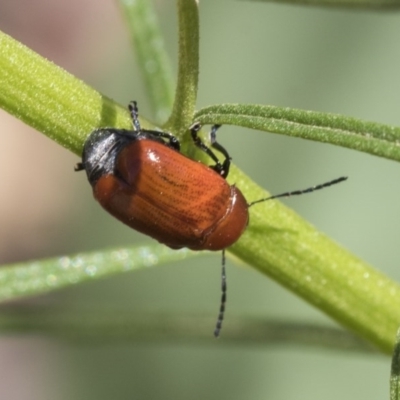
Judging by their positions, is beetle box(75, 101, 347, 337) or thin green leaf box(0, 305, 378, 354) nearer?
beetle box(75, 101, 347, 337)

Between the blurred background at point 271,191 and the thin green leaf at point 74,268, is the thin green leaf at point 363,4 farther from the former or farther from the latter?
the blurred background at point 271,191

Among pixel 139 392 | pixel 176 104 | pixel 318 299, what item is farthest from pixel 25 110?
pixel 139 392

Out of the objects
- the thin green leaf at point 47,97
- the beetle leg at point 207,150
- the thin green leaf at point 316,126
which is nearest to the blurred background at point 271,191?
the beetle leg at point 207,150

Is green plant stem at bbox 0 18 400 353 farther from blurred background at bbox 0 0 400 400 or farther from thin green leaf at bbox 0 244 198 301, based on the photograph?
blurred background at bbox 0 0 400 400

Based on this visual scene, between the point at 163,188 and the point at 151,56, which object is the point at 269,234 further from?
the point at 151,56

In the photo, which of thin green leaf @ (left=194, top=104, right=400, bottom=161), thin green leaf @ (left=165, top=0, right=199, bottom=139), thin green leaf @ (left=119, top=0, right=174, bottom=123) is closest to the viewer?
thin green leaf @ (left=194, top=104, right=400, bottom=161)

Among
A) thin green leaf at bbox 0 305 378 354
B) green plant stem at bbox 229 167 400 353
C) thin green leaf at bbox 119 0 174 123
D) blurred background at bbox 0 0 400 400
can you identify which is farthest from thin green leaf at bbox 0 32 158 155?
blurred background at bbox 0 0 400 400

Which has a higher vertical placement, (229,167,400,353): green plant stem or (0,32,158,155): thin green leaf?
(0,32,158,155): thin green leaf
